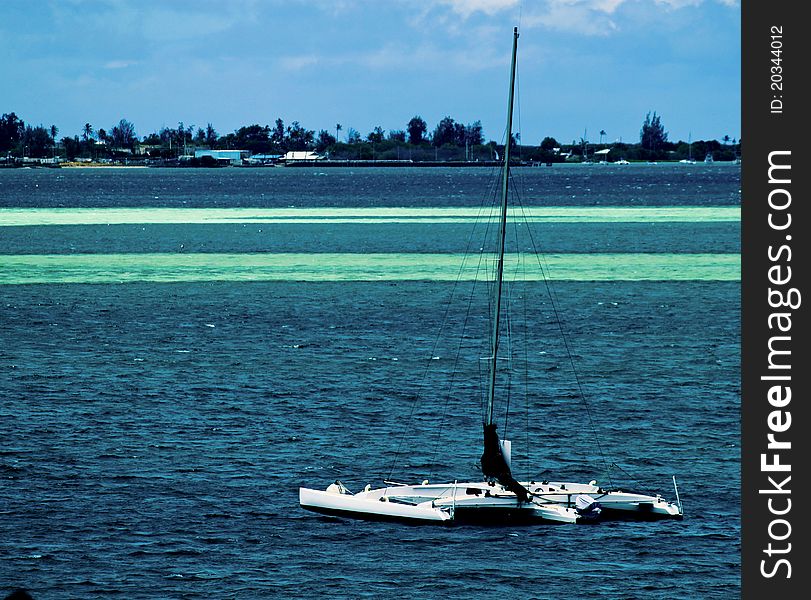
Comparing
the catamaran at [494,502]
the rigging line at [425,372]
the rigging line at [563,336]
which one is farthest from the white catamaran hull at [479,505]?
the rigging line at [425,372]

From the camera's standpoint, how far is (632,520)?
40.9 metres

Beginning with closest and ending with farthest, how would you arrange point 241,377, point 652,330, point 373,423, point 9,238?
point 373,423 < point 241,377 < point 652,330 < point 9,238

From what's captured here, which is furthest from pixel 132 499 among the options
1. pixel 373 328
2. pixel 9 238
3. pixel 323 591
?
pixel 9 238

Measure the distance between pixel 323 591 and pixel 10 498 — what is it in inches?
494

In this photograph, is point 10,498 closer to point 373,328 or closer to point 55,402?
point 55,402

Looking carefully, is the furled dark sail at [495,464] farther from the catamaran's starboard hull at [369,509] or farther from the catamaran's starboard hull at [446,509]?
the catamaran's starboard hull at [369,509]

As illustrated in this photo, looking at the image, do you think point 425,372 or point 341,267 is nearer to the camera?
point 425,372

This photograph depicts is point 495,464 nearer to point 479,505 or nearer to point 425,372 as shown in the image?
point 479,505

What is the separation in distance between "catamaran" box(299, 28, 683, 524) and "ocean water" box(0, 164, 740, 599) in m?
0.59

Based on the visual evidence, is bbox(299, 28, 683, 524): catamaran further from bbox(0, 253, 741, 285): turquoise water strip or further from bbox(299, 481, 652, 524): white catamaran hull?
bbox(0, 253, 741, 285): turquoise water strip
